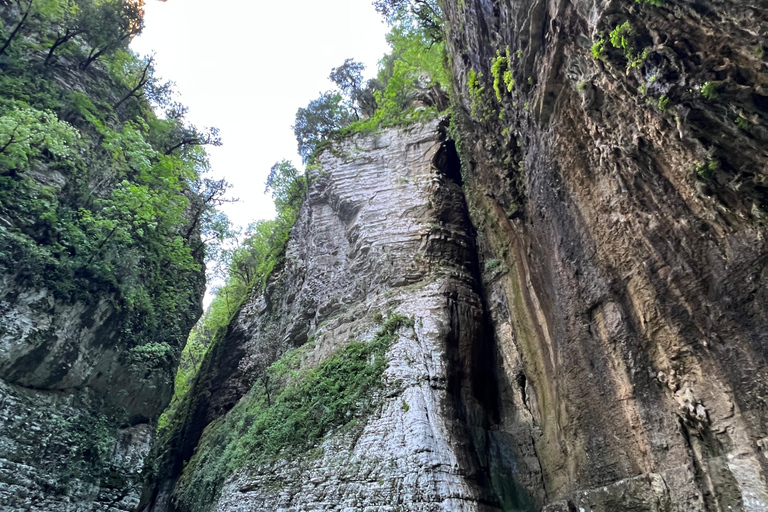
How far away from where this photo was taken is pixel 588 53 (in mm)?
5453

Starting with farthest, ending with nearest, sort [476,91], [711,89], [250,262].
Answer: [250,262], [476,91], [711,89]

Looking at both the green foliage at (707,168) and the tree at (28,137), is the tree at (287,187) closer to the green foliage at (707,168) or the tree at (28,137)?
the tree at (28,137)

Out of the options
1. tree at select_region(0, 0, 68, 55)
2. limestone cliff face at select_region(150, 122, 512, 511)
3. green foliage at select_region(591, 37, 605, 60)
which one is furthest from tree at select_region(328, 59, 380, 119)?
green foliage at select_region(591, 37, 605, 60)

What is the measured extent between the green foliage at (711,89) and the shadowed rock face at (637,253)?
0.02 meters

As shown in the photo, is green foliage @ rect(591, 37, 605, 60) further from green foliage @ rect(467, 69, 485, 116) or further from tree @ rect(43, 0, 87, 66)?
tree @ rect(43, 0, 87, 66)

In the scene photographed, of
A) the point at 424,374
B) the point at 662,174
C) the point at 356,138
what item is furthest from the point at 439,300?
the point at 356,138

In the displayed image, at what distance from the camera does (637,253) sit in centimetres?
598

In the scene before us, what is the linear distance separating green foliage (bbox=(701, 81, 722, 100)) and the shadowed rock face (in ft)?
0.06

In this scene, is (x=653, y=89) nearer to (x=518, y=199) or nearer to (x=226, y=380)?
(x=518, y=199)

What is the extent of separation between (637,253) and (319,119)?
66.5 feet

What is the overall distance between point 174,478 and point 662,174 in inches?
548

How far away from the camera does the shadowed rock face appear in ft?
13.8

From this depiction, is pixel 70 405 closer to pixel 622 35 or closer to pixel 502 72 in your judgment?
pixel 502 72

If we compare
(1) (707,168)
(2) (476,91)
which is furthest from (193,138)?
(1) (707,168)
